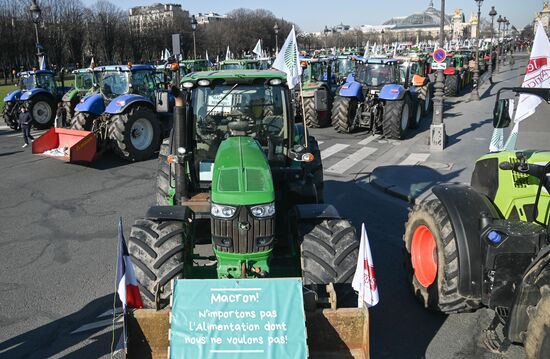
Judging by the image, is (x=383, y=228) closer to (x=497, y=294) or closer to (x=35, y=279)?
Result: (x=497, y=294)

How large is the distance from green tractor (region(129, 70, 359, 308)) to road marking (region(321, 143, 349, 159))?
22.8 feet

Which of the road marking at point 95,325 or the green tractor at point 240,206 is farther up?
the green tractor at point 240,206

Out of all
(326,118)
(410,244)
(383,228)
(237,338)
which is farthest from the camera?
(326,118)

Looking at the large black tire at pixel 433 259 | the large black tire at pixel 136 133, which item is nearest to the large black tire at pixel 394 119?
the large black tire at pixel 136 133

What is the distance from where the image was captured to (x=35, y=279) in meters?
6.18

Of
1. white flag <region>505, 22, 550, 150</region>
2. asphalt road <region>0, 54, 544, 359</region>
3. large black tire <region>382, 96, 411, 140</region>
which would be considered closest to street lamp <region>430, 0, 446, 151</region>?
asphalt road <region>0, 54, 544, 359</region>

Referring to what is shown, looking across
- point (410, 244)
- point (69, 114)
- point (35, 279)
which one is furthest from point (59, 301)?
point (69, 114)

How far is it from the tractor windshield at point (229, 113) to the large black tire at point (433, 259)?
1.83 meters

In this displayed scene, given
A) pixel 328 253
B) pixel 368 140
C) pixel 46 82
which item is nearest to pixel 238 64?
pixel 46 82

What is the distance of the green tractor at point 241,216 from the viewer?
4082mm

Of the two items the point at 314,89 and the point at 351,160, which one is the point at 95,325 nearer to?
the point at 351,160

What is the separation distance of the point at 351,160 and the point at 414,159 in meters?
1.58

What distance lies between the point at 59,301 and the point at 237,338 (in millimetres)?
3039

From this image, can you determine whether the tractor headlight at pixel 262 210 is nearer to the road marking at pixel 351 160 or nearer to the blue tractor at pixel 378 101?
the road marking at pixel 351 160
